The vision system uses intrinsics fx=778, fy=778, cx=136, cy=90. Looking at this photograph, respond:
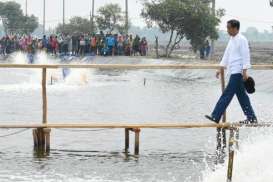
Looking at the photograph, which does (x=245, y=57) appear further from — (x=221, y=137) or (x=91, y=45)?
(x=91, y=45)

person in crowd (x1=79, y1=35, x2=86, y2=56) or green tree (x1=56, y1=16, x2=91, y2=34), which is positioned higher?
green tree (x1=56, y1=16, x2=91, y2=34)

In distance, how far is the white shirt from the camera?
37.9ft

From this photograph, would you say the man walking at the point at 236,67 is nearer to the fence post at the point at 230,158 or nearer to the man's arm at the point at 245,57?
the man's arm at the point at 245,57

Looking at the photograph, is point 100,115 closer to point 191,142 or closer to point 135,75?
point 191,142

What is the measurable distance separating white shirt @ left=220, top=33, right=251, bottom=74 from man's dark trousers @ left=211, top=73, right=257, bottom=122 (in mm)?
122

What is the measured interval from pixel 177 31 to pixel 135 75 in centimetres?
770

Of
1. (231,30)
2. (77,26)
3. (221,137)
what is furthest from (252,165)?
(77,26)

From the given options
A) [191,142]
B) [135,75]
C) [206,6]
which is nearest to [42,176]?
[191,142]

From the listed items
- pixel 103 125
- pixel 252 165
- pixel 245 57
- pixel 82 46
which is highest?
pixel 245 57

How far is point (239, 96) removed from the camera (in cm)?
1197

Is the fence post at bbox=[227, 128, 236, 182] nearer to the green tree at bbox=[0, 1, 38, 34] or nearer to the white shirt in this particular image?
the white shirt

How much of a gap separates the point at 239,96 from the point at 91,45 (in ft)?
123

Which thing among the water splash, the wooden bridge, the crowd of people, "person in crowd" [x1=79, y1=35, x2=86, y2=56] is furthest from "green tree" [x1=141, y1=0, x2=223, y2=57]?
the water splash

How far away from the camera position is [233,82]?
1180 centimetres
